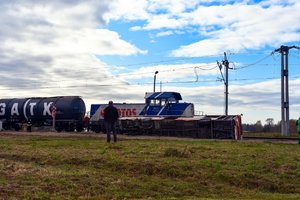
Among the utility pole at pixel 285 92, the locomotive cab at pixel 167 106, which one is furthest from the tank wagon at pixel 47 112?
the utility pole at pixel 285 92

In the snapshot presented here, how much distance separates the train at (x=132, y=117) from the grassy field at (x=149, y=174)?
1590cm

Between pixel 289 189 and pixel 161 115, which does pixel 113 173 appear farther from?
pixel 161 115

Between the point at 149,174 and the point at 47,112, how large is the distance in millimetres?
30964

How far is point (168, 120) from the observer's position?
34281 mm

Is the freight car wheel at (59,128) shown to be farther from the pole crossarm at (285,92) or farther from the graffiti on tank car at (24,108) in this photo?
the pole crossarm at (285,92)

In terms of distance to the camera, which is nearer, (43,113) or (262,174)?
(262,174)

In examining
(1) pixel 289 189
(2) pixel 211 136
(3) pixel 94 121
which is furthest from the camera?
(3) pixel 94 121

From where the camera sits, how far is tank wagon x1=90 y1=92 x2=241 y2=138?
3189 centimetres

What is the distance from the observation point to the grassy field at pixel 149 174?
10.7 metres

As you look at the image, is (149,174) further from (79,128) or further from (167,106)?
(79,128)

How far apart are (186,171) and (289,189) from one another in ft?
8.90

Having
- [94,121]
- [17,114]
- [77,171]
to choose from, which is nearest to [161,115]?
[94,121]

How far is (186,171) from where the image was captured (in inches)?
513

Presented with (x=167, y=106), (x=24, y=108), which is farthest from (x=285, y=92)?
(x=24, y=108)
